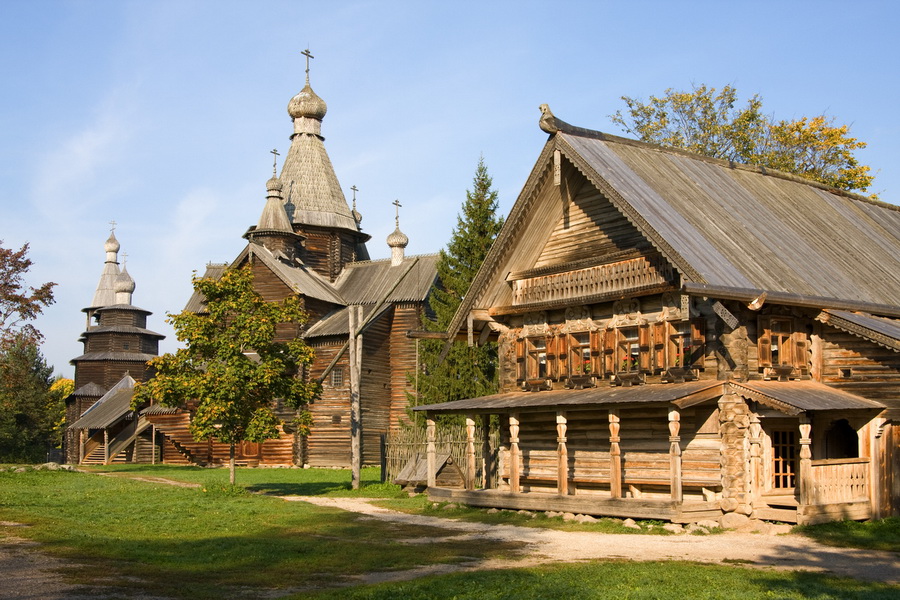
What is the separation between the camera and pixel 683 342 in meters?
25.7

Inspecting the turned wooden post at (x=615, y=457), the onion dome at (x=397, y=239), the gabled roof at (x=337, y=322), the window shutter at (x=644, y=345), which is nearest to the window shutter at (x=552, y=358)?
the window shutter at (x=644, y=345)

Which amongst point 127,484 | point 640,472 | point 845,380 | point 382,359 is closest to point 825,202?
point 845,380

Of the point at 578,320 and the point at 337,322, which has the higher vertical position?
the point at 337,322

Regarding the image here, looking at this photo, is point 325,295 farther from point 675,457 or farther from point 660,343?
point 675,457

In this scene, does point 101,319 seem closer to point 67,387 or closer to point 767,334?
point 67,387

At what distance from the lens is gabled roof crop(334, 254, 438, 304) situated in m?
56.8

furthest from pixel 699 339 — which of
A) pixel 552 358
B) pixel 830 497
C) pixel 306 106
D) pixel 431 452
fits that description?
pixel 306 106

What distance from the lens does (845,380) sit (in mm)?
24719

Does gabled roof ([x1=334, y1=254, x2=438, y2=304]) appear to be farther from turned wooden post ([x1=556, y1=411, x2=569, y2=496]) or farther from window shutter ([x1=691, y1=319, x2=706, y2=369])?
window shutter ([x1=691, y1=319, x2=706, y2=369])

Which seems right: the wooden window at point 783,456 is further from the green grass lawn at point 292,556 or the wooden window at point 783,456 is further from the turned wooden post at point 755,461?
the green grass lawn at point 292,556

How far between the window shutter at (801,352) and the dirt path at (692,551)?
528 centimetres

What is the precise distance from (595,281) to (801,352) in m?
5.63

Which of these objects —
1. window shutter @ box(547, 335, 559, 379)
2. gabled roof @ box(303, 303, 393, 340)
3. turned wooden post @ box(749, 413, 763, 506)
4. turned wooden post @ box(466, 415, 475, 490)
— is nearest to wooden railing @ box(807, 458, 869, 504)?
turned wooden post @ box(749, 413, 763, 506)

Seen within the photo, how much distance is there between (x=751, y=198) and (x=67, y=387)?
111 meters
